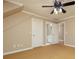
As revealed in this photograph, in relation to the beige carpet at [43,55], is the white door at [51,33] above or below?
above

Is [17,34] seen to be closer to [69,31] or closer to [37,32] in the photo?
[37,32]

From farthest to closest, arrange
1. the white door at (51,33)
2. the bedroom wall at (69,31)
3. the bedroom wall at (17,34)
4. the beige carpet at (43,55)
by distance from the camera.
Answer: the white door at (51,33) → the bedroom wall at (69,31) → the bedroom wall at (17,34) → the beige carpet at (43,55)

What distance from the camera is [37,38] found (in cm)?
802

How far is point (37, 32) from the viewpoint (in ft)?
26.2

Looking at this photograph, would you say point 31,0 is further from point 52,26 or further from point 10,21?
point 52,26

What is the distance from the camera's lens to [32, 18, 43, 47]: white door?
7497 mm

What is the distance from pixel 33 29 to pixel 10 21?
215 cm

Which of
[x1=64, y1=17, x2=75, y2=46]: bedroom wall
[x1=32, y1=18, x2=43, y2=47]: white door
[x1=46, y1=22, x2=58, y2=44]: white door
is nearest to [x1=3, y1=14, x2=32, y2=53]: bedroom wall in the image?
[x1=32, y1=18, x2=43, y2=47]: white door

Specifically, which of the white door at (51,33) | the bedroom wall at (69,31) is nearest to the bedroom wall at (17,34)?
the white door at (51,33)

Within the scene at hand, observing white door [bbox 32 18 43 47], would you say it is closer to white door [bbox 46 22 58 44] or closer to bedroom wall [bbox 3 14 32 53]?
bedroom wall [bbox 3 14 32 53]

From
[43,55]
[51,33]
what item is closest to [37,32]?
[51,33]

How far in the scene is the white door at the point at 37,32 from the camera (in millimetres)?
7497

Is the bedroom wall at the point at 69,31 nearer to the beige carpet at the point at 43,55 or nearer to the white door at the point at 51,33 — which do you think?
the white door at the point at 51,33
